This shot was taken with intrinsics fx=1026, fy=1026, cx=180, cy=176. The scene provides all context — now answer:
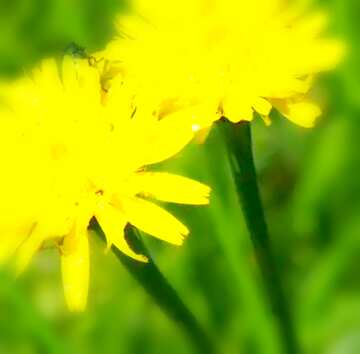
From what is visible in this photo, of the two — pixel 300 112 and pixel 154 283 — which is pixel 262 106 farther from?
pixel 154 283

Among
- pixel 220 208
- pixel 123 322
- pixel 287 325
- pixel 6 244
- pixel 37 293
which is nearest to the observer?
pixel 6 244

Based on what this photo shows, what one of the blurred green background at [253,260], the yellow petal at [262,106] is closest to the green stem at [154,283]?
the yellow petal at [262,106]

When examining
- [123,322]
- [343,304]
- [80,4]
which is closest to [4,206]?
[123,322]

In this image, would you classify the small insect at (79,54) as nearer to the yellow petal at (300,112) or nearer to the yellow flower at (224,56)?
the yellow flower at (224,56)

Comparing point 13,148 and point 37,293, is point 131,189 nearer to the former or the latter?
point 13,148

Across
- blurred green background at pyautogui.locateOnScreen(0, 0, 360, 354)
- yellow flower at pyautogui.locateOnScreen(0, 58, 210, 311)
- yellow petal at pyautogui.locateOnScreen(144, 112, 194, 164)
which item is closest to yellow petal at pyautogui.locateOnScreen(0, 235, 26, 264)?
yellow flower at pyautogui.locateOnScreen(0, 58, 210, 311)

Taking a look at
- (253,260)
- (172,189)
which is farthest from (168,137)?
(253,260)

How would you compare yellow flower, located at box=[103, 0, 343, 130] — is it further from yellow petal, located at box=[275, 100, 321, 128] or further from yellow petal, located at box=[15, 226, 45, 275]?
yellow petal, located at box=[15, 226, 45, 275]
